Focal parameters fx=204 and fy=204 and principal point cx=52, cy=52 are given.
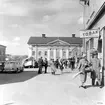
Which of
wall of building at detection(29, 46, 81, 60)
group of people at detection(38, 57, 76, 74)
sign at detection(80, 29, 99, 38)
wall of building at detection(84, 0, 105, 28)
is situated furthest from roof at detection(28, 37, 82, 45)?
sign at detection(80, 29, 99, 38)

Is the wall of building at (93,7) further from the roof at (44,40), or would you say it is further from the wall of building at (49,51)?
the roof at (44,40)

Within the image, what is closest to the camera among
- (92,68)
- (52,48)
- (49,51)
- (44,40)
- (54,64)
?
(92,68)

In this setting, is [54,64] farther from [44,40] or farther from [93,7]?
[44,40]

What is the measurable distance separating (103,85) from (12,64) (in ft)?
47.3

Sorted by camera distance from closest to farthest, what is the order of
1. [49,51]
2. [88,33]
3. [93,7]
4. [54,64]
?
[88,33] → [93,7] → [54,64] → [49,51]

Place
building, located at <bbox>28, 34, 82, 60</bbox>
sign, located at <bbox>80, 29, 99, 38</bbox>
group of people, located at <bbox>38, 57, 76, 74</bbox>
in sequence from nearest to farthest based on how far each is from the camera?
sign, located at <bbox>80, 29, 99, 38</bbox> → group of people, located at <bbox>38, 57, 76, 74</bbox> → building, located at <bbox>28, 34, 82, 60</bbox>

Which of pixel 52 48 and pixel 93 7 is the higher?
pixel 52 48

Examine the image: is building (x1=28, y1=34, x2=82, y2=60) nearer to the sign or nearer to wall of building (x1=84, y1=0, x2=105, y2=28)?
wall of building (x1=84, y1=0, x2=105, y2=28)

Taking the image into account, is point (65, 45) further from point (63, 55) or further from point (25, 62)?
point (25, 62)

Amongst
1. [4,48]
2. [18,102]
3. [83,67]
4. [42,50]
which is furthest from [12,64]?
[4,48]

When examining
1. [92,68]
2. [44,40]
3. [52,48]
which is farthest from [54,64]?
[44,40]

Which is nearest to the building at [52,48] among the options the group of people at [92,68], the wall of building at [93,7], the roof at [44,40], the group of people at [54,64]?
the roof at [44,40]

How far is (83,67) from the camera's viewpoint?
991 cm

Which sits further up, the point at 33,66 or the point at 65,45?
the point at 65,45
